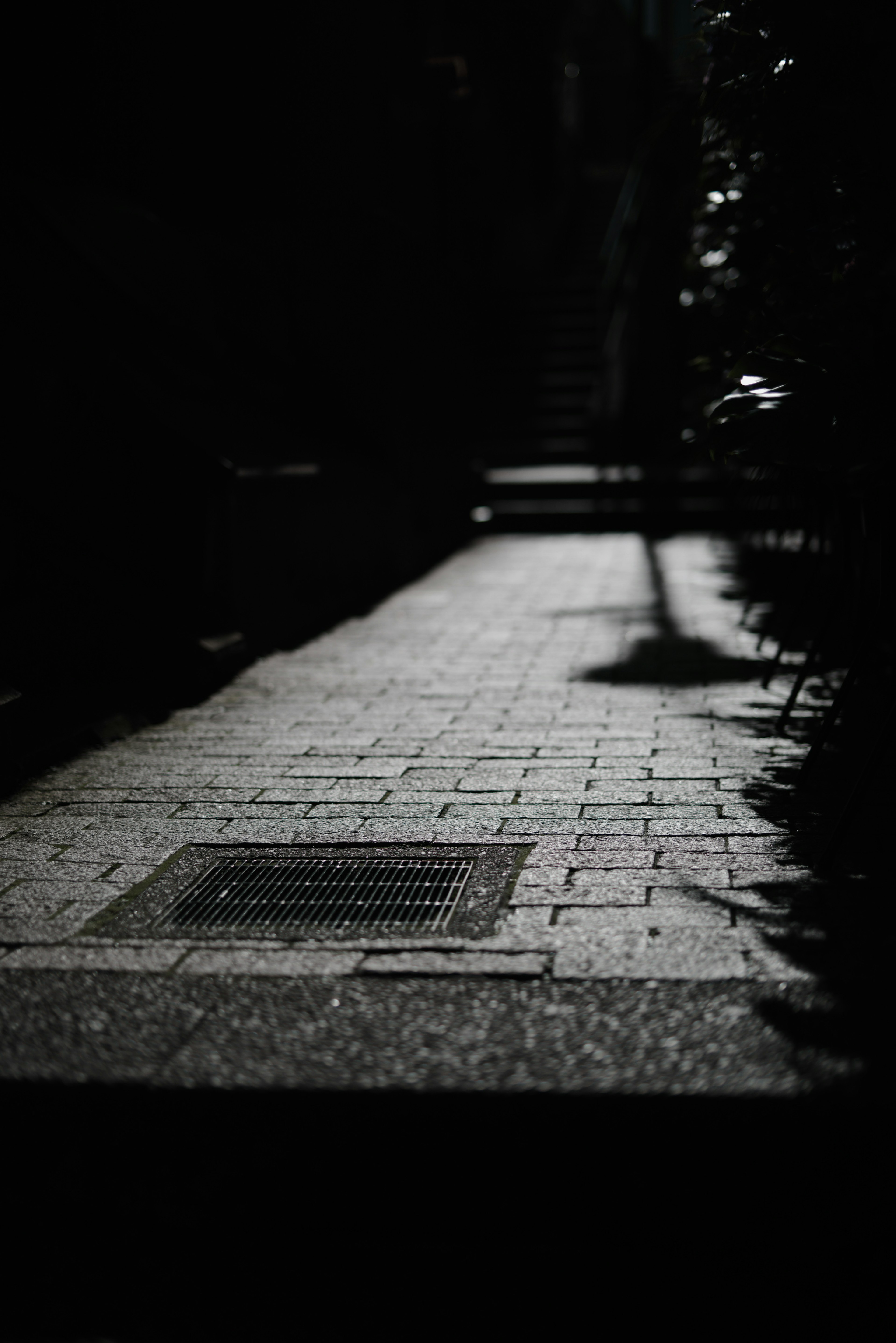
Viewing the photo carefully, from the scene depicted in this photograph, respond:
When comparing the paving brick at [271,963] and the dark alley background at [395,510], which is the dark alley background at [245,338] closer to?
the dark alley background at [395,510]

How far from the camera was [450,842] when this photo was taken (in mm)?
3906

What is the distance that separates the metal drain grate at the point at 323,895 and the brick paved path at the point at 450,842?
163 mm

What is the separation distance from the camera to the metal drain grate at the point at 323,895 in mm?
3336

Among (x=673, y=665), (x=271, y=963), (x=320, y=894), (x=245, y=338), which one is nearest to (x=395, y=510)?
(x=245, y=338)

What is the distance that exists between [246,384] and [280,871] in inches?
257

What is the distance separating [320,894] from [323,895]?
1 cm

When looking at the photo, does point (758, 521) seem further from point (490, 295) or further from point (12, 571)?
point (490, 295)

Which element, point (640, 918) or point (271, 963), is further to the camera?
point (640, 918)

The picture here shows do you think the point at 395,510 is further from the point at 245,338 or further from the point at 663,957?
the point at 663,957

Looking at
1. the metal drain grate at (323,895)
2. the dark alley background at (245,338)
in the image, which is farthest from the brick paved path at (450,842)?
the dark alley background at (245,338)

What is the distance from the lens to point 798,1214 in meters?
2.36

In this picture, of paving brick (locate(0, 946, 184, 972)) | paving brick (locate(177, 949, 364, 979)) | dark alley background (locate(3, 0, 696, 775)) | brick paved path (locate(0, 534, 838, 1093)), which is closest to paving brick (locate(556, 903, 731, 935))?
brick paved path (locate(0, 534, 838, 1093))

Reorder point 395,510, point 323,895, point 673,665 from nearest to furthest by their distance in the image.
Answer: point 323,895 → point 673,665 → point 395,510

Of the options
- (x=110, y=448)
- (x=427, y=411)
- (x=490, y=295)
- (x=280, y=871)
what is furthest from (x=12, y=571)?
(x=490, y=295)
